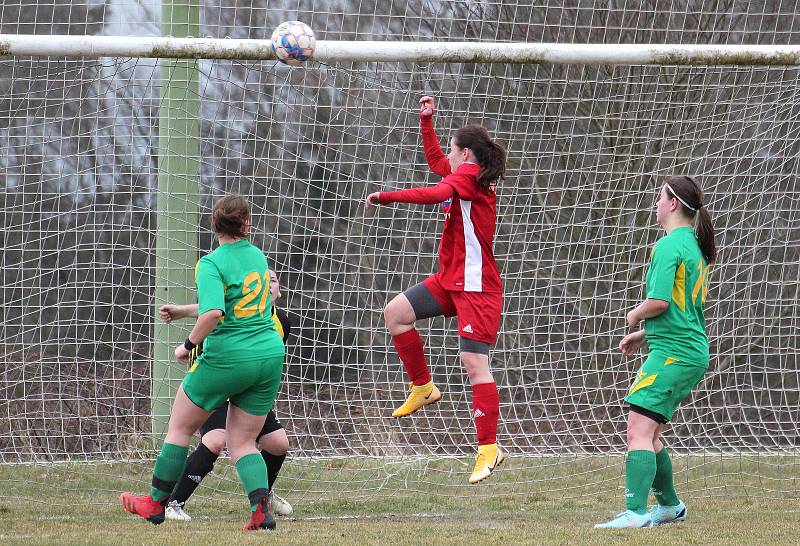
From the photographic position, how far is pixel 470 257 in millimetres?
5453


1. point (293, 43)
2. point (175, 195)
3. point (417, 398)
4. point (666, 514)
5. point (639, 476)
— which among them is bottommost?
point (666, 514)

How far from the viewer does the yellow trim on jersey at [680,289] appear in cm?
510

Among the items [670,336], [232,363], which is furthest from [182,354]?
[670,336]

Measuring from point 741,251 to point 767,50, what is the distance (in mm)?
2217

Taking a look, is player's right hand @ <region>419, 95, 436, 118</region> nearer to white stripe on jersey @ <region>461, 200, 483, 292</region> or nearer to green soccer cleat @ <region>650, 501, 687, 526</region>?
white stripe on jersey @ <region>461, 200, 483, 292</region>

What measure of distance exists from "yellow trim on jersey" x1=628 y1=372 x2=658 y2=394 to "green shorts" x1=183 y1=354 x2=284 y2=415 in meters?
1.74

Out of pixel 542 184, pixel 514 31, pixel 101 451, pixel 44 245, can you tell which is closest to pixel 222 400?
pixel 101 451

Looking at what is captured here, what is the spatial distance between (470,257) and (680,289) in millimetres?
1065

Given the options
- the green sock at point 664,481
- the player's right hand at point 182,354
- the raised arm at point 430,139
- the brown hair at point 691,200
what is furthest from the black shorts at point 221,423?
the brown hair at point 691,200

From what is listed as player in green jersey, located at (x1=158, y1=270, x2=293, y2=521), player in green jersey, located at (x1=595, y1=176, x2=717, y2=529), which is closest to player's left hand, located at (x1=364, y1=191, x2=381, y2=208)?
player in green jersey, located at (x1=158, y1=270, x2=293, y2=521)

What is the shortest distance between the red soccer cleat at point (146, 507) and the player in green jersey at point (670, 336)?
7.27 feet

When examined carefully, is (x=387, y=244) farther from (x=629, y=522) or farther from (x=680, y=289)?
(x=629, y=522)

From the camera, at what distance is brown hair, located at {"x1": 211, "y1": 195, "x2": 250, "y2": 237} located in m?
5.00

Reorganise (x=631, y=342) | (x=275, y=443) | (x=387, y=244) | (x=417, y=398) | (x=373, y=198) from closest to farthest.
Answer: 1. (x=373, y=198)
2. (x=631, y=342)
3. (x=417, y=398)
4. (x=275, y=443)
5. (x=387, y=244)
